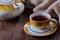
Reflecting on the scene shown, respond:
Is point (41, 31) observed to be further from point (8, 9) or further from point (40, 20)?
point (8, 9)

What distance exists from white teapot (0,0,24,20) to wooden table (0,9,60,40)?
1.1 inches

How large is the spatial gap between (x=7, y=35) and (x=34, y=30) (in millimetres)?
102

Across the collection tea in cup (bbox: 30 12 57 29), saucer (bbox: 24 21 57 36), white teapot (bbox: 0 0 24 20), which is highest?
white teapot (bbox: 0 0 24 20)

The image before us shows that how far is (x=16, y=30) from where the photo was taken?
2.15 feet

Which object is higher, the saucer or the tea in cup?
the tea in cup

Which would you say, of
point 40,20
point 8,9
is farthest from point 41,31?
point 8,9

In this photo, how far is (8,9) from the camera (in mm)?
684

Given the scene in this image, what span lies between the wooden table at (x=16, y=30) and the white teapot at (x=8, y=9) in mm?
28

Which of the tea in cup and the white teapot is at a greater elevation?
the white teapot

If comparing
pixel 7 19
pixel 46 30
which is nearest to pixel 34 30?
pixel 46 30

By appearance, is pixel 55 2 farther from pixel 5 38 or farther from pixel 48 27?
pixel 5 38

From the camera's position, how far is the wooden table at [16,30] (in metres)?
0.61

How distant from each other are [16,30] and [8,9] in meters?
0.09

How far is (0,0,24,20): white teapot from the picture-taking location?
27.0 inches
